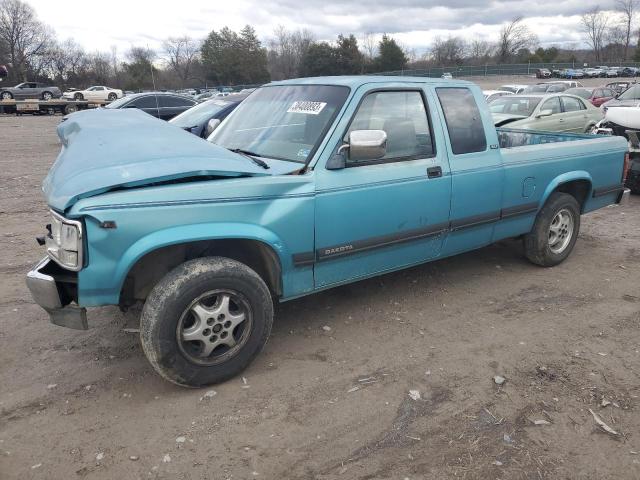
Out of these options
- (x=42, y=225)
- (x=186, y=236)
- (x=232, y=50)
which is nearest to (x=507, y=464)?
(x=186, y=236)

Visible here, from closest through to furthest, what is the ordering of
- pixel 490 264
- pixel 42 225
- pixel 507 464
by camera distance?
pixel 507 464, pixel 490 264, pixel 42 225

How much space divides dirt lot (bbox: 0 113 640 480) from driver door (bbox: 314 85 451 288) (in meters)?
0.60

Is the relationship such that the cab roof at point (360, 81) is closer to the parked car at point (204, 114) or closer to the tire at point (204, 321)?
the tire at point (204, 321)

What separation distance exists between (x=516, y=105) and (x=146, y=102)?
10204 mm

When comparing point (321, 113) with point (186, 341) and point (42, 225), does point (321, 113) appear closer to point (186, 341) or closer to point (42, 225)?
point (186, 341)

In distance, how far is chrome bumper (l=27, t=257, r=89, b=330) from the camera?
2.94m

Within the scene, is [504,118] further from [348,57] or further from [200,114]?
[348,57]

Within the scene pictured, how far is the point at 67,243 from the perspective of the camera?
282 centimetres

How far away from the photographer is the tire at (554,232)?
5.19 metres

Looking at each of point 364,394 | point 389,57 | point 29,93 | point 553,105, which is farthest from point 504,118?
point 389,57

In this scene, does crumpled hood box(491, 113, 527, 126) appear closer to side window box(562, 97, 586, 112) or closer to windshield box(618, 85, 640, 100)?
side window box(562, 97, 586, 112)

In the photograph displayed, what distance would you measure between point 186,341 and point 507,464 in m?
1.93

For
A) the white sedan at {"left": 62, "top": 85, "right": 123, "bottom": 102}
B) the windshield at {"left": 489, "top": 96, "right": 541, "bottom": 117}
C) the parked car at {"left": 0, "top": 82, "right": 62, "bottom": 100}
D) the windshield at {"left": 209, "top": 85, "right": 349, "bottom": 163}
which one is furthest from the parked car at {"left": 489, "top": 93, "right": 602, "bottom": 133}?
the parked car at {"left": 0, "top": 82, "right": 62, "bottom": 100}

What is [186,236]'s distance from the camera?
2977 mm
